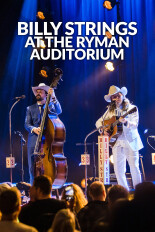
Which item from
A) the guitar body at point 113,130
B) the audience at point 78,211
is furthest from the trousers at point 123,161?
the audience at point 78,211

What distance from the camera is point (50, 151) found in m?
7.11

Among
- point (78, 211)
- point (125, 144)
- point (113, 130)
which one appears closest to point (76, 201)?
point (78, 211)

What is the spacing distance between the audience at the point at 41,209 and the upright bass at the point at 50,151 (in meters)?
3.16

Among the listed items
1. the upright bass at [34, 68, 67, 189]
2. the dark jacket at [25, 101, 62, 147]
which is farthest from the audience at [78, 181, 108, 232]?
the dark jacket at [25, 101, 62, 147]

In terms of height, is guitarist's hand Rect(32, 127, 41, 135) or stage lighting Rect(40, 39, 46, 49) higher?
stage lighting Rect(40, 39, 46, 49)

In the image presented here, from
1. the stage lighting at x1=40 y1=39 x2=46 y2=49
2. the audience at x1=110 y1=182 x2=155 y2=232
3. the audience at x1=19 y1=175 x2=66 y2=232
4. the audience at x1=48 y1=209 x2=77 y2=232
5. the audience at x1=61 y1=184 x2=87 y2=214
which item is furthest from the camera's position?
the stage lighting at x1=40 y1=39 x2=46 y2=49

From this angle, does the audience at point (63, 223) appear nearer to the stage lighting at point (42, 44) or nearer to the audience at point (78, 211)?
the audience at point (78, 211)

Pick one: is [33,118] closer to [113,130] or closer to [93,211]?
[113,130]

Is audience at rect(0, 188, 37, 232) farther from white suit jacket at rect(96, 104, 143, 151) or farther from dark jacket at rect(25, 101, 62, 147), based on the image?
white suit jacket at rect(96, 104, 143, 151)

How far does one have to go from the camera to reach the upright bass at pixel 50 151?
7.10 metres

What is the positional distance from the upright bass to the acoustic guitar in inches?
41.3

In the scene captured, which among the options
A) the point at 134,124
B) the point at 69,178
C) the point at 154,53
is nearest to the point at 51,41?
the point at 154,53

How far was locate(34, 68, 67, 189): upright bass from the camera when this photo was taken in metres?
7.10

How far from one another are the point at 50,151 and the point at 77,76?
4.65 metres
